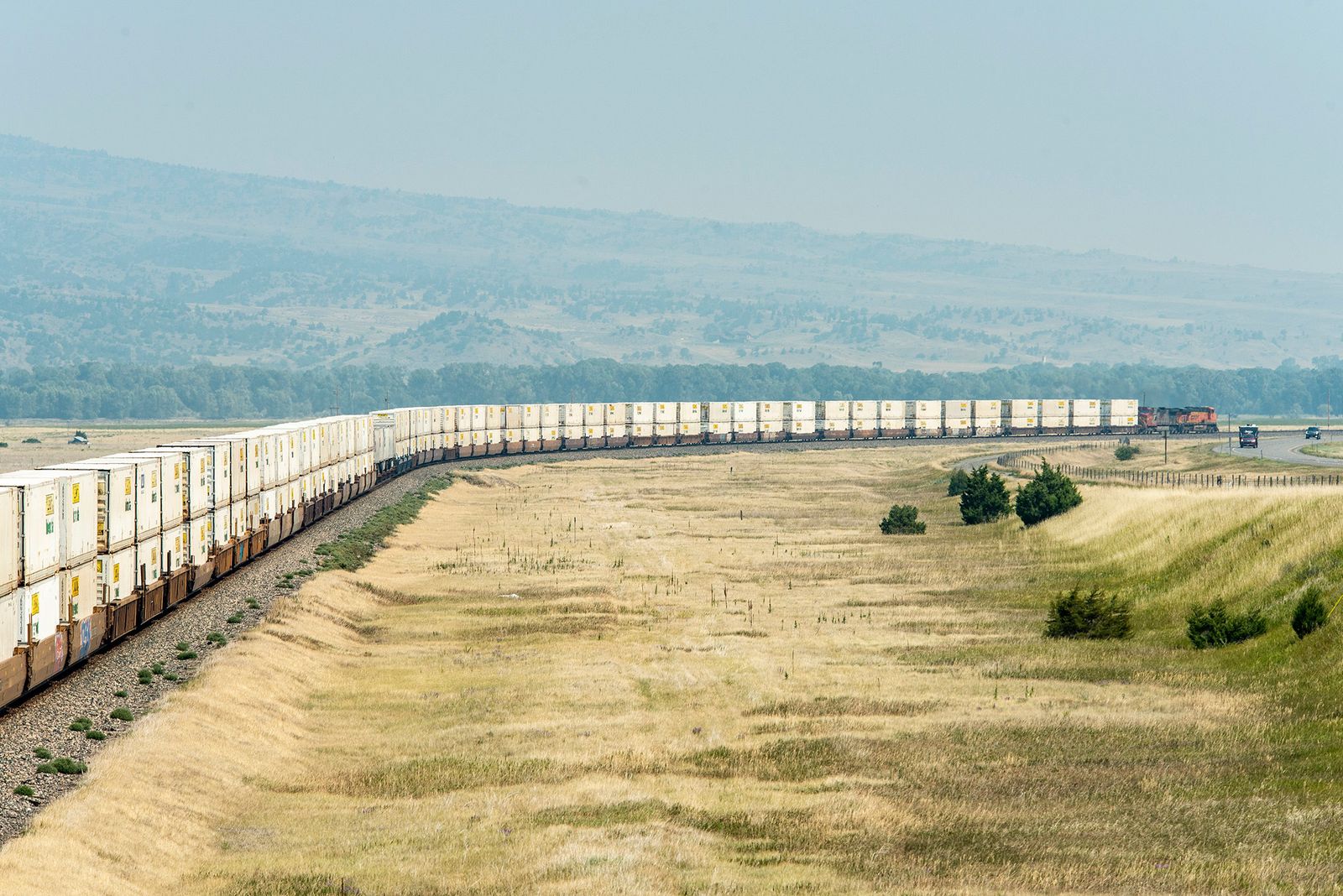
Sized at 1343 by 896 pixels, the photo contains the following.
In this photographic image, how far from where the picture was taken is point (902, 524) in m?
75.2

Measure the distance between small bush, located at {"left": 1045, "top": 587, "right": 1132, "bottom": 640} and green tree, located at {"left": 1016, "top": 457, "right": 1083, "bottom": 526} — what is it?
89.1 ft

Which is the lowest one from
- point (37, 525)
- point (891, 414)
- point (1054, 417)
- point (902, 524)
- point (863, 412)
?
point (902, 524)

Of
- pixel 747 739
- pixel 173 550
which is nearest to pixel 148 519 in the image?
pixel 173 550

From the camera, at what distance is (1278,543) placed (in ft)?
154

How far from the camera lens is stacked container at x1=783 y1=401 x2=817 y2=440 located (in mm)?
167500

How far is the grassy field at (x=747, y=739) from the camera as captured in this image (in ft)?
78.3

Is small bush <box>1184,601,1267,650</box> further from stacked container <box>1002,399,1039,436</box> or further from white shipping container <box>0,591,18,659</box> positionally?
stacked container <box>1002,399,1039,436</box>

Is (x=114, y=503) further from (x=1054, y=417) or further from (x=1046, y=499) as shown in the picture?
(x=1054, y=417)

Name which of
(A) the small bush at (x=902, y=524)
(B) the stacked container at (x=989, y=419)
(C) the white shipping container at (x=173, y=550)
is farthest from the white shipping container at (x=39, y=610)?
(B) the stacked container at (x=989, y=419)

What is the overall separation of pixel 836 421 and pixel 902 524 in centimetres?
9469

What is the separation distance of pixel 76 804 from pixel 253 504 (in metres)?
29.8

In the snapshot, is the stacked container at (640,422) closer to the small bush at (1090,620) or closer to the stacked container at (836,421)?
the stacked container at (836,421)

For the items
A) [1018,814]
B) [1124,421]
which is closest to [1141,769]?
[1018,814]

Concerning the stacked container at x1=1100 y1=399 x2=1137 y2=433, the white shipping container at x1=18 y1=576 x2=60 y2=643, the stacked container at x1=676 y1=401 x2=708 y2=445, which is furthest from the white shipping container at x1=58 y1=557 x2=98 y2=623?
the stacked container at x1=1100 y1=399 x2=1137 y2=433
